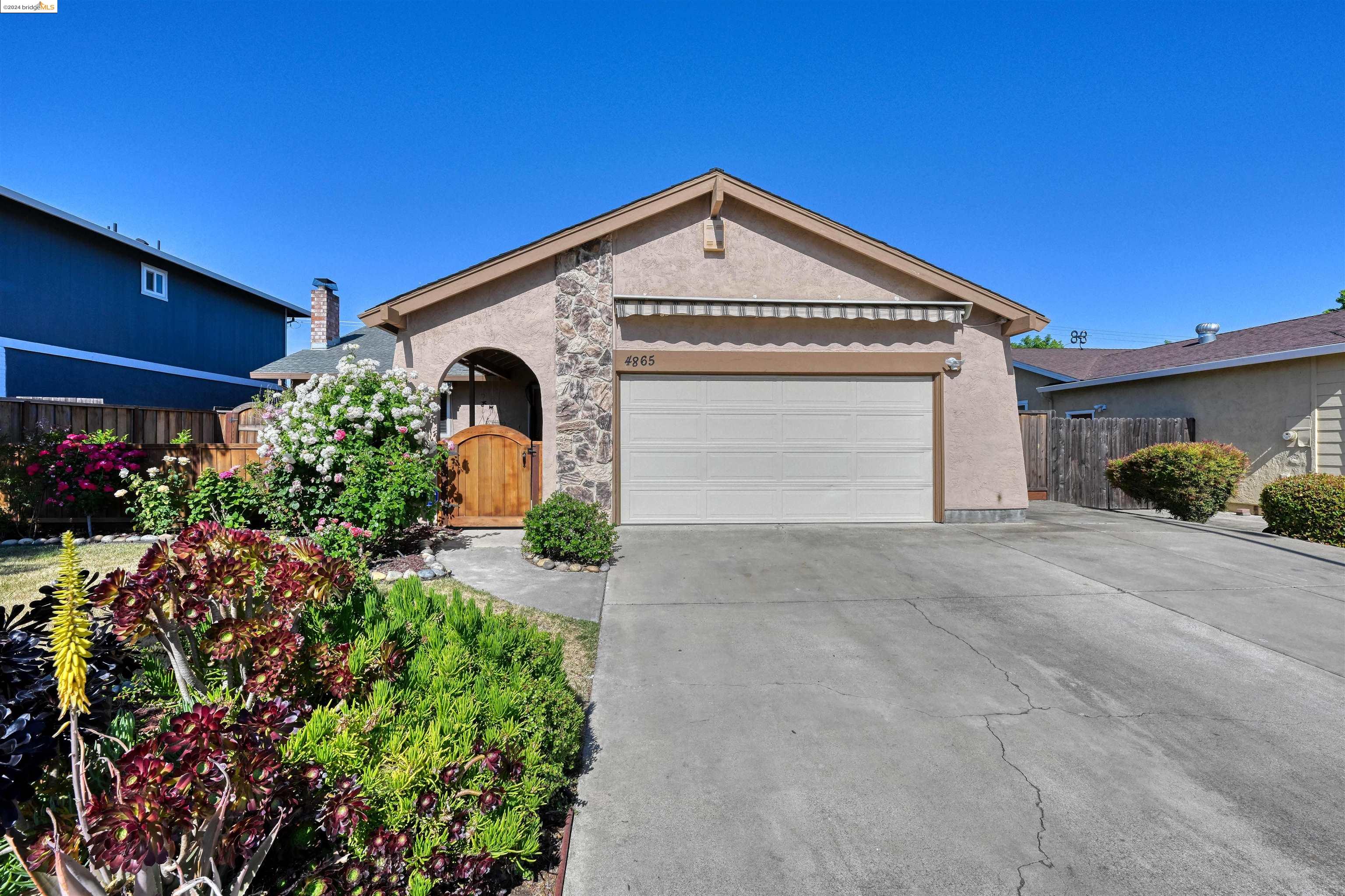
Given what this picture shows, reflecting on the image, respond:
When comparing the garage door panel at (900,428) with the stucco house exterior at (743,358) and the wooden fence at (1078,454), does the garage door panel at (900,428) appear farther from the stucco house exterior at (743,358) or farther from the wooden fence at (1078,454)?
the wooden fence at (1078,454)

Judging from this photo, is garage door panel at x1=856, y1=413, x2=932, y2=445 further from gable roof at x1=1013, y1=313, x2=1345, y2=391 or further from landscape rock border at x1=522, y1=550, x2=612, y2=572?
gable roof at x1=1013, y1=313, x2=1345, y2=391

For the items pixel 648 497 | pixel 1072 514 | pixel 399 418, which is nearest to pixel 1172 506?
pixel 1072 514

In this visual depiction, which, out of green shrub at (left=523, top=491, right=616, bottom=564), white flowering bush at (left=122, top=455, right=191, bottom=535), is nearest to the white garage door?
green shrub at (left=523, top=491, right=616, bottom=564)

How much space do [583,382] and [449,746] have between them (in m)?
7.45

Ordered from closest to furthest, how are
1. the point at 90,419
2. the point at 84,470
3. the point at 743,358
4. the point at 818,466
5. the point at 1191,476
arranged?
→ the point at 84,470, the point at 90,419, the point at 743,358, the point at 818,466, the point at 1191,476

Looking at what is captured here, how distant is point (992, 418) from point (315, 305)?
17834 mm

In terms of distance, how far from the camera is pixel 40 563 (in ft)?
21.8

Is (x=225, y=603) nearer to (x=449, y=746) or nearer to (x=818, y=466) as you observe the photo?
(x=449, y=746)

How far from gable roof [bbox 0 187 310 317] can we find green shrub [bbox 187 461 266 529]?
9.83 meters

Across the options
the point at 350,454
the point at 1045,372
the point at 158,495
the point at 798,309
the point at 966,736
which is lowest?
the point at 966,736

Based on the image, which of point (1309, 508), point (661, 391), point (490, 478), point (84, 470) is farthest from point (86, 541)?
point (1309, 508)

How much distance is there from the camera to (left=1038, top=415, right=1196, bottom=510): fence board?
12656mm

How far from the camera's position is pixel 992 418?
31.9 ft

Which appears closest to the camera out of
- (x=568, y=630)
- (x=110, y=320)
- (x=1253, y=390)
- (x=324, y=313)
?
(x=568, y=630)
